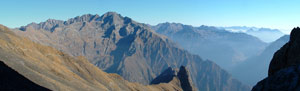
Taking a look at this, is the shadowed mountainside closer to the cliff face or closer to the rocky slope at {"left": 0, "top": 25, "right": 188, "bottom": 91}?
the rocky slope at {"left": 0, "top": 25, "right": 188, "bottom": 91}

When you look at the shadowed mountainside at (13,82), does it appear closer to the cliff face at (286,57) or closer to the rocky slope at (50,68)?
the rocky slope at (50,68)

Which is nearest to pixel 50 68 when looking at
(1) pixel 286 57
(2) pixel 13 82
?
(2) pixel 13 82

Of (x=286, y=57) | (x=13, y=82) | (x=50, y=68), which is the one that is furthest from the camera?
(x=50, y=68)

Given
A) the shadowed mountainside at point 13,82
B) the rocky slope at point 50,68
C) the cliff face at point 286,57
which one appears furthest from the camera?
the rocky slope at point 50,68

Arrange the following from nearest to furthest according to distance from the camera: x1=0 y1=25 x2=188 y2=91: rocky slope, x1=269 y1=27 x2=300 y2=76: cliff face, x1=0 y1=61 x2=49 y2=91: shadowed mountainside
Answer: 1. x1=269 y1=27 x2=300 y2=76: cliff face
2. x1=0 y1=61 x2=49 y2=91: shadowed mountainside
3. x1=0 y1=25 x2=188 y2=91: rocky slope

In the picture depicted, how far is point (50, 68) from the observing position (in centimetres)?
10188

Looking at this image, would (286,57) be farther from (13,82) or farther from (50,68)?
(50,68)

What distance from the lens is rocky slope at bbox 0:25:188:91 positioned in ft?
264

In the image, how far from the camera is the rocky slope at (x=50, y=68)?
80562 millimetres

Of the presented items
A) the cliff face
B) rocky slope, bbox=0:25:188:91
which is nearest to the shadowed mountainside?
rocky slope, bbox=0:25:188:91

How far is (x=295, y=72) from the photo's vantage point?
1855 cm

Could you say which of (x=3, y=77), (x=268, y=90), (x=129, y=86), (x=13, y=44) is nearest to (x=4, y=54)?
(x=13, y=44)

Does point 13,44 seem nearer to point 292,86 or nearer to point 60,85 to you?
point 60,85

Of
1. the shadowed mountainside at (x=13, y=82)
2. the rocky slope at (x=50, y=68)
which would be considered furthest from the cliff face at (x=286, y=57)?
the rocky slope at (x=50, y=68)
